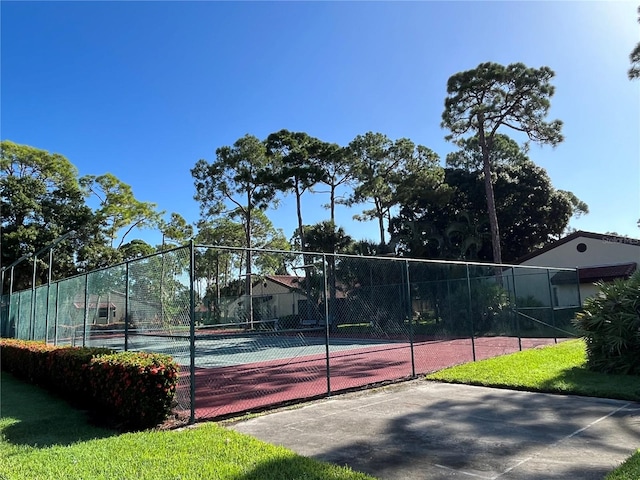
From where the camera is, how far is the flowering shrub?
17.9 feet

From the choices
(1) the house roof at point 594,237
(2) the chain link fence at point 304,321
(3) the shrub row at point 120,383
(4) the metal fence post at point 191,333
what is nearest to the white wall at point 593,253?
(1) the house roof at point 594,237

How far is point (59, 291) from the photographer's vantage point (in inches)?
475

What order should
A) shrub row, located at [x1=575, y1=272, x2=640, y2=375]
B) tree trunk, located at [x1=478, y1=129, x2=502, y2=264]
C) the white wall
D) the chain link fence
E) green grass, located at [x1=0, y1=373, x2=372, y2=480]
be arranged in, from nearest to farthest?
green grass, located at [x1=0, y1=373, x2=372, y2=480], the chain link fence, shrub row, located at [x1=575, y1=272, x2=640, y2=375], the white wall, tree trunk, located at [x1=478, y1=129, x2=502, y2=264]

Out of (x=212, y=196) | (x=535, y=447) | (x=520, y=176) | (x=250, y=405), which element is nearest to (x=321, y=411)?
(x=250, y=405)

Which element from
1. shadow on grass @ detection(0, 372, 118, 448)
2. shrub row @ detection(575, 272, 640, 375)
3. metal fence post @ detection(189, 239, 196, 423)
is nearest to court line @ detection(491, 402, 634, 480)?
shrub row @ detection(575, 272, 640, 375)

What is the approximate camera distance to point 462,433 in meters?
5.14

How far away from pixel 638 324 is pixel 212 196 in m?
26.9

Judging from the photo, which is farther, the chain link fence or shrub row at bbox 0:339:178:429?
the chain link fence

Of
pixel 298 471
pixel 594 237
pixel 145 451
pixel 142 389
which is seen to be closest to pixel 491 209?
pixel 594 237

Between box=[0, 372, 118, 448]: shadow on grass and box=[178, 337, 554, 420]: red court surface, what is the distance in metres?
1.30

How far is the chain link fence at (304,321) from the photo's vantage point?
6977 millimetres

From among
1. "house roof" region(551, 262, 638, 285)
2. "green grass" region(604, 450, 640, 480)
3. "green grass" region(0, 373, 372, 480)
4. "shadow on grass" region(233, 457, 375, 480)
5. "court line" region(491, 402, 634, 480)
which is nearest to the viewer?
"green grass" region(604, 450, 640, 480)

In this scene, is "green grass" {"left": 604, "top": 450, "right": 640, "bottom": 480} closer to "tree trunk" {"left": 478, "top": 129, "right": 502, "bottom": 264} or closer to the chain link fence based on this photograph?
the chain link fence

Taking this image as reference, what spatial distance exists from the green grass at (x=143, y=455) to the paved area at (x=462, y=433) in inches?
15.9
